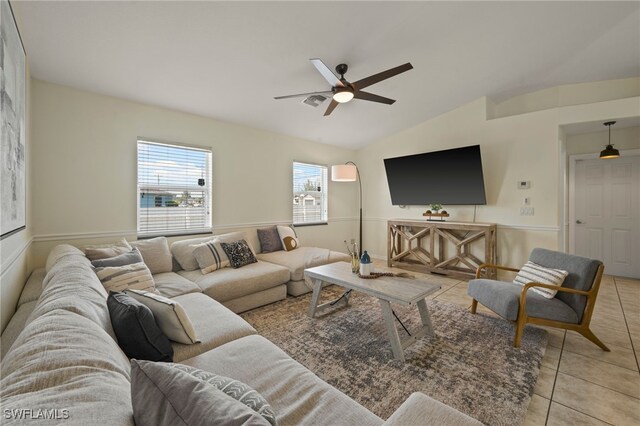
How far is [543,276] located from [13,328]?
3.69 metres

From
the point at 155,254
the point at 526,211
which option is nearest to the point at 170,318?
the point at 155,254

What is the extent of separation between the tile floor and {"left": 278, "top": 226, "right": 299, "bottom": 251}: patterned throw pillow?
10.2 feet

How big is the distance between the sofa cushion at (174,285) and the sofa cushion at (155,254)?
5.5 inches

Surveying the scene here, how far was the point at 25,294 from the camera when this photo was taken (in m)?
1.79

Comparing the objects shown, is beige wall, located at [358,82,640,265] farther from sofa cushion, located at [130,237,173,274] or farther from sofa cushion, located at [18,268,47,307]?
sofa cushion, located at [18,268,47,307]

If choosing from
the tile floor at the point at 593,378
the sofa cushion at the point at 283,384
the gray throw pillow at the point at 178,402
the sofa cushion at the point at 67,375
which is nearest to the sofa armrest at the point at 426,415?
the sofa cushion at the point at 283,384

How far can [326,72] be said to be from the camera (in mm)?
2303

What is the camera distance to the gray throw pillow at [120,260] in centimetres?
229

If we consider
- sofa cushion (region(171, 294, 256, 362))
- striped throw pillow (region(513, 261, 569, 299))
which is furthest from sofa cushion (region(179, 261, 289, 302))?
striped throw pillow (region(513, 261, 569, 299))

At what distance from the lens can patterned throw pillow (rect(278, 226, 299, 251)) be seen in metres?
4.16

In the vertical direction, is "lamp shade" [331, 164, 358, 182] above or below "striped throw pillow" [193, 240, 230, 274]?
above

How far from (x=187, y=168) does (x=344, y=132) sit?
107 inches

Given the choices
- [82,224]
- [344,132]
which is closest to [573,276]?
[344,132]

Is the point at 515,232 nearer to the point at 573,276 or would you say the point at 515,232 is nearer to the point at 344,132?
the point at 573,276
